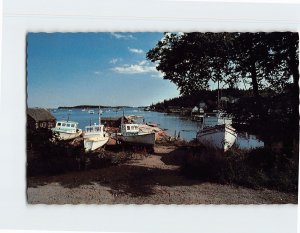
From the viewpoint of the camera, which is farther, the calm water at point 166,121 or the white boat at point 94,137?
the white boat at point 94,137

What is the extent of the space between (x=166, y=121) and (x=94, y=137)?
1037mm

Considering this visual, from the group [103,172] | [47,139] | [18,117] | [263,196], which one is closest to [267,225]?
[263,196]

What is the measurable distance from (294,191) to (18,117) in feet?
12.8

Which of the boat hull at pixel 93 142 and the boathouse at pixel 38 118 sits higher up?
the boathouse at pixel 38 118

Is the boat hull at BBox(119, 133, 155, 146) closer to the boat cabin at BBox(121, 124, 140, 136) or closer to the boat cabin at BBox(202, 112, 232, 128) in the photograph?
the boat cabin at BBox(121, 124, 140, 136)

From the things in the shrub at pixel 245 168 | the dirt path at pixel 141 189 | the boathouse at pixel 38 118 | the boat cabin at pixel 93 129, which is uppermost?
the boathouse at pixel 38 118

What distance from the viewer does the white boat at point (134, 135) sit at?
5.57 meters

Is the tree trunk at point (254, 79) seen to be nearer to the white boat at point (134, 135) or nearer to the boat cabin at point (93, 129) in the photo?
the white boat at point (134, 135)

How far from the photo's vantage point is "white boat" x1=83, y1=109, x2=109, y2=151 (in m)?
5.47

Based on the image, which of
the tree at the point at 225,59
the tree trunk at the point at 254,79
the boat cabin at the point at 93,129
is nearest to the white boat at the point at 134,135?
the boat cabin at the point at 93,129

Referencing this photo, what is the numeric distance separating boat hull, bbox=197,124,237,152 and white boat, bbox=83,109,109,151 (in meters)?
1.35

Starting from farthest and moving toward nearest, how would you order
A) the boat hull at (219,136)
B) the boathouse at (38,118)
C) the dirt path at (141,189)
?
the boat hull at (219,136) < the dirt path at (141,189) < the boathouse at (38,118)

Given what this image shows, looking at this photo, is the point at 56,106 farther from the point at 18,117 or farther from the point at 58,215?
the point at 58,215

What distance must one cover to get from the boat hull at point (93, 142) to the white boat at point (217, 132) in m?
1.35
